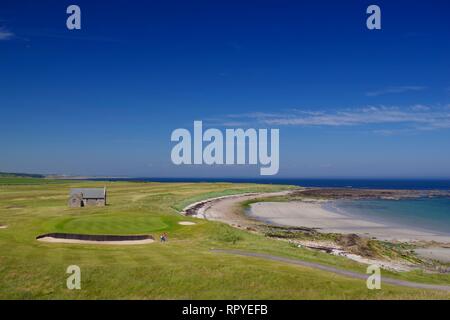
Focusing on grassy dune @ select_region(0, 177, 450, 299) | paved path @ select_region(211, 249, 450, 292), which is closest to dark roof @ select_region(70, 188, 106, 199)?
grassy dune @ select_region(0, 177, 450, 299)

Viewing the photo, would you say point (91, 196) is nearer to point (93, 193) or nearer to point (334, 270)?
point (93, 193)

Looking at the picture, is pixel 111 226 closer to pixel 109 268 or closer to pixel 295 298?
pixel 109 268

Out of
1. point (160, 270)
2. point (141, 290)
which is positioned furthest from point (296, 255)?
point (141, 290)

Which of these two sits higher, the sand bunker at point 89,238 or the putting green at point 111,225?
the putting green at point 111,225

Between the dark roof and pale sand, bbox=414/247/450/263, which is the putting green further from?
pale sand, bbox=414/247/450/263

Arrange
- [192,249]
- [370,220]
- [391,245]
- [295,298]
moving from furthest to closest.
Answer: [370,220] → [391,245] → [192,249] → [295,298]
